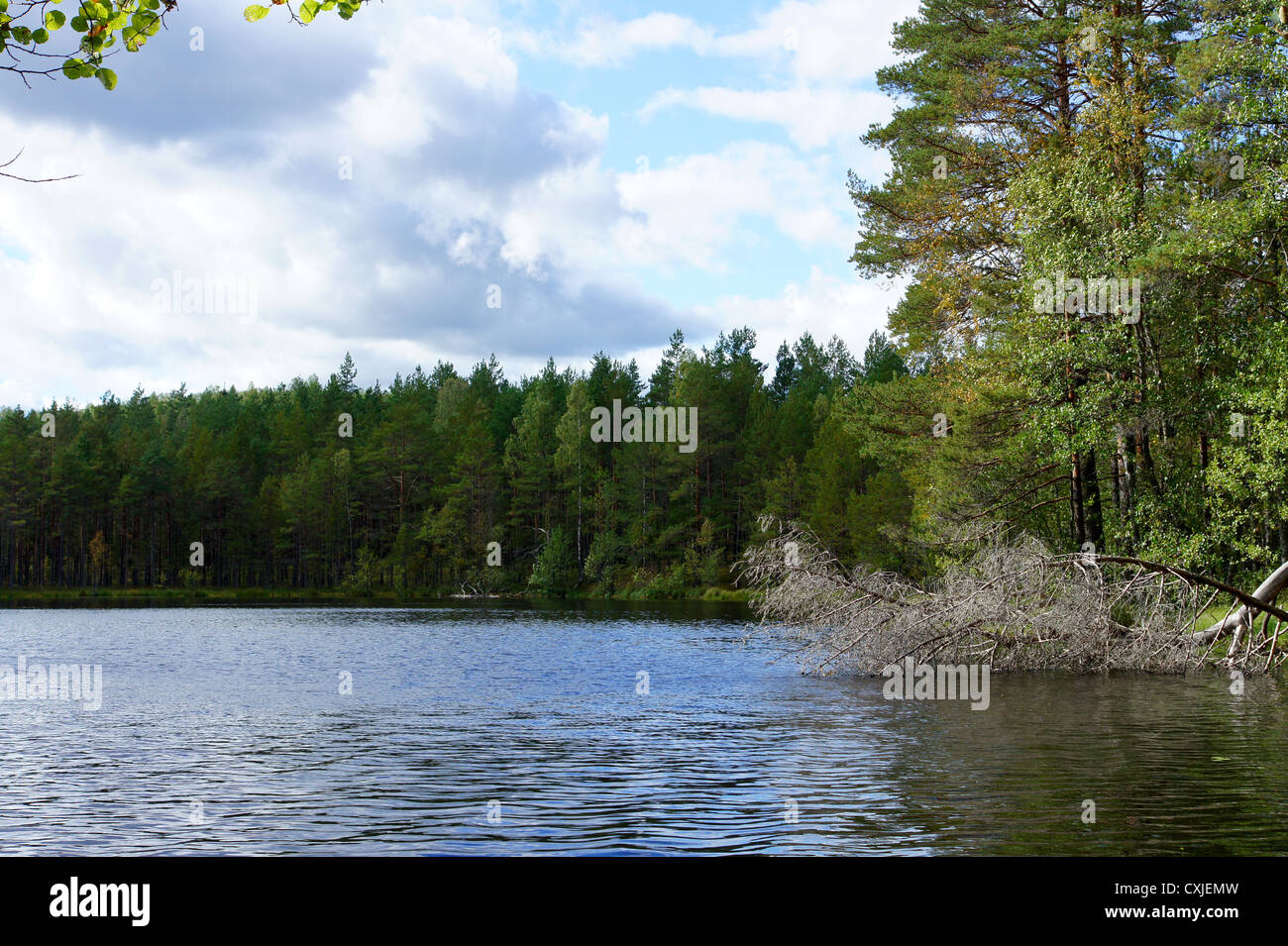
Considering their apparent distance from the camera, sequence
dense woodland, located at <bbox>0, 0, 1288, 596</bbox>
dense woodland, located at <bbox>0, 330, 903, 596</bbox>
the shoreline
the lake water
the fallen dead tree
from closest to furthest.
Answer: the lake water < the fallen dead tree < dense woodland, located at <bbox>0, 0, 1288, 596</bbox> < the shoreline < dense woodland, located at <bbox>0, 330, 903, 596</bbox>

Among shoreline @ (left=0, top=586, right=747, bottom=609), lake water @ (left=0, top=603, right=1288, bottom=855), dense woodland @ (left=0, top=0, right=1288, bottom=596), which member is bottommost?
shoreline @ (left=0, top=586, right=747, bottom=609)

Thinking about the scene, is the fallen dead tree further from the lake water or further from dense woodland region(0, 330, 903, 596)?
dense woodland region(0, 330, 903, 596)

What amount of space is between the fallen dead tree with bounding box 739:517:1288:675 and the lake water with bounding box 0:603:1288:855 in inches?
32.5

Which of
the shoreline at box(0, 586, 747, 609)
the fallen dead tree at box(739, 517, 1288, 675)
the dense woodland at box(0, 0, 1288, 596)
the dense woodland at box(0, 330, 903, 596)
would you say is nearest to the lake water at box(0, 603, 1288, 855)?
the fallen dead tree at box(739, 517, 1288, 675)

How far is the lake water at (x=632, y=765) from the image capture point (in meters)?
10.2

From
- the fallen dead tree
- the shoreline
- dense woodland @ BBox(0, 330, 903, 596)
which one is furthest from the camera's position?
dense woodland @ BBox(0, 330, 903, 596)

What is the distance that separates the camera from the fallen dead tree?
21.3 metres

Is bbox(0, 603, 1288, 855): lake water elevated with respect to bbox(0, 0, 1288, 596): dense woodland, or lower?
lower

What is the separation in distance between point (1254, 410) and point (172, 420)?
4956 inches

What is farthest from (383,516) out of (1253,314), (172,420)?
(1253,314)

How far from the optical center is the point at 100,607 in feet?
201

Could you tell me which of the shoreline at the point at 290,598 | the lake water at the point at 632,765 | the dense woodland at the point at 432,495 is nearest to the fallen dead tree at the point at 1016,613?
the lake water at the point at 632,765

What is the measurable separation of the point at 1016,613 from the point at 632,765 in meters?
10.9

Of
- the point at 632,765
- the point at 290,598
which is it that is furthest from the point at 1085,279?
the point at 290,598
